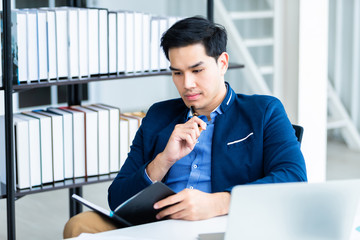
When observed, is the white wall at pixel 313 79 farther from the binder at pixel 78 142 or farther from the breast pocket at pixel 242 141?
the breast pocket at pixel 242 141

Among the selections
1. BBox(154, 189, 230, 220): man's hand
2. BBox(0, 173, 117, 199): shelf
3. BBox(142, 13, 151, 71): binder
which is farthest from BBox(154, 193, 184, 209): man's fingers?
BBox(142, 13, 151, 71): binder

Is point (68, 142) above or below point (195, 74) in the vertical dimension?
below

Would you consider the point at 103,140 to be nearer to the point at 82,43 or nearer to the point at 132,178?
the point at 82,43

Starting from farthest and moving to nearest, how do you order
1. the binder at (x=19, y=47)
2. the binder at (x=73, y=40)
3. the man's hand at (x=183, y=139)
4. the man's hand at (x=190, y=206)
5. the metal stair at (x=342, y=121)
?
the metal stair at (x=342, y=121)
the binder at (x=73, y=40)
the binder at (x=19, y=47)
the man's hand at (x=183, y=139)
the man's hand at (x=190, y=206)

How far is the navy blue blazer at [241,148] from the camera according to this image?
184 centimetres

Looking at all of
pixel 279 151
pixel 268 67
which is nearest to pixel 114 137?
pixel 279 151

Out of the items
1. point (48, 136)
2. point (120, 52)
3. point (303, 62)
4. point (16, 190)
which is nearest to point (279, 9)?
point (303, 62)

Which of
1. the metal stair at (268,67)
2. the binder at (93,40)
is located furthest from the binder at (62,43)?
the metal stair at (268,67)

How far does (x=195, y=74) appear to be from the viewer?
1.90 meters

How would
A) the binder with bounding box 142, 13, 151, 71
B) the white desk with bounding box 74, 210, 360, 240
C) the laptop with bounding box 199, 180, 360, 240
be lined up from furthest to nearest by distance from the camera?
the binder with bounding box 142, 13, 151, 71 < the white desk with bounding box 74, 210, 360, 240 < the laptop with bounding box 199, 180, 360, 240

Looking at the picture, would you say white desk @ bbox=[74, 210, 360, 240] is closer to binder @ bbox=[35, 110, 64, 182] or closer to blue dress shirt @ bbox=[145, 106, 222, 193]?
blue dress shirt @ bbox=[145, 106, 222, 193]

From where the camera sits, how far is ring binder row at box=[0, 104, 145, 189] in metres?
2.66

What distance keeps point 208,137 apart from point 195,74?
0.74 feet

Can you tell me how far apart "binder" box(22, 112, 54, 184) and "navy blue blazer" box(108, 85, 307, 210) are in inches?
31.4
